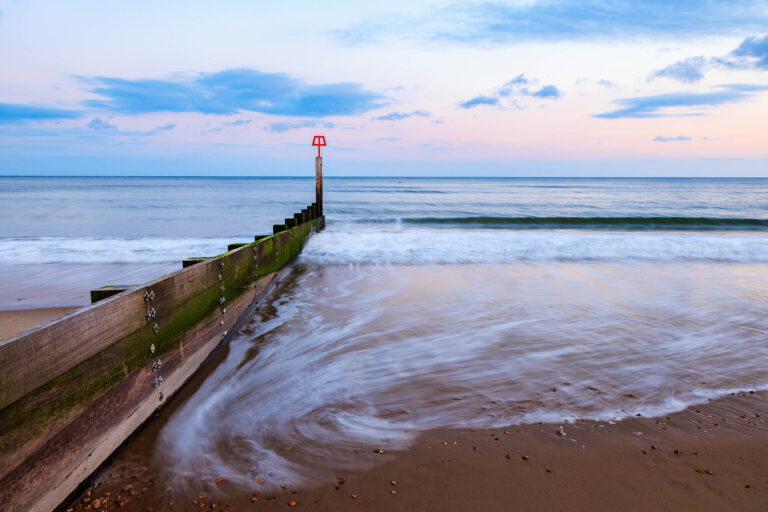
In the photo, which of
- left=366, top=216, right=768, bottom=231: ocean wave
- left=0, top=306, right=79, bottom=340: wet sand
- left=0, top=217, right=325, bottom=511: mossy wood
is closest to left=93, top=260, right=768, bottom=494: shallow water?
left=0, top=217, right=325, bottom=511: mossy wood

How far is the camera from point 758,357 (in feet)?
13.7

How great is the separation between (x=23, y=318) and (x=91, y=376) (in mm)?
4316

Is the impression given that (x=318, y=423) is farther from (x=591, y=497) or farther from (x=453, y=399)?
(x=591, y=497)

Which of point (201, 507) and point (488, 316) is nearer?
point (201, 507)

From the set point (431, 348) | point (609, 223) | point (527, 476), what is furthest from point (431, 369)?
point (609, 223)

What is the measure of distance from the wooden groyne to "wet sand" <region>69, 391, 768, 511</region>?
20 centimetres

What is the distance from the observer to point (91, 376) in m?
2.33

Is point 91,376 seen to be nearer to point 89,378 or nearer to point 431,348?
point 89,378

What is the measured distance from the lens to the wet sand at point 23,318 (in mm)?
5078

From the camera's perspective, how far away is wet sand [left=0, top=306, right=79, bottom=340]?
5078mm

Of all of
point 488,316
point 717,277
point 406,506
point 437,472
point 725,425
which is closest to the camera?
point 406,506

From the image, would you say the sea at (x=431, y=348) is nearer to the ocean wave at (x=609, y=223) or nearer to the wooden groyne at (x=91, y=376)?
the wooden groyne at (x=91, y=376)

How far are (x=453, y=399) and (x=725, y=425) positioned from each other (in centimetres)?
170

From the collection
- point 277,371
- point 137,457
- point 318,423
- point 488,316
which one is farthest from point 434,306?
point 137,457
